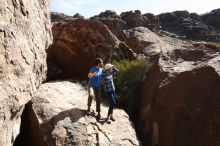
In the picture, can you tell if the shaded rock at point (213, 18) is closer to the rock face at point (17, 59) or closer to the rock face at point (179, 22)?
the rock face at point (179, 22)

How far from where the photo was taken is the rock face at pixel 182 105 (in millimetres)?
10242

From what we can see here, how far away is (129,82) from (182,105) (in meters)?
3.20

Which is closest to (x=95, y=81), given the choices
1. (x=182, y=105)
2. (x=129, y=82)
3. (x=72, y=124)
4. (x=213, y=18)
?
(x=72, y=124)

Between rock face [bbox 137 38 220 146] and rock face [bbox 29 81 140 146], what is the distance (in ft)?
2.79

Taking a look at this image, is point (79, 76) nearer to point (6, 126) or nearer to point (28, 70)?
point (28, 70)

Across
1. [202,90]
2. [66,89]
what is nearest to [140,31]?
[66,89]

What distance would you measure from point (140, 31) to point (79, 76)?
6278mm

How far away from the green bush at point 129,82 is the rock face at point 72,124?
3.74 ft

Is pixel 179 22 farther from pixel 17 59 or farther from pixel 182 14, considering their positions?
pixel 17 59

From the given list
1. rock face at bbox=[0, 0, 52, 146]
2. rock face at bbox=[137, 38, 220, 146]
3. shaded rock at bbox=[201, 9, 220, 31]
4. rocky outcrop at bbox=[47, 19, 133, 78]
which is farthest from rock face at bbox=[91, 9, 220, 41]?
rock face at bbox=[0, 0, 52, 146]

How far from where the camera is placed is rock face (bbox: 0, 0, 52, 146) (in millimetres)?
8375

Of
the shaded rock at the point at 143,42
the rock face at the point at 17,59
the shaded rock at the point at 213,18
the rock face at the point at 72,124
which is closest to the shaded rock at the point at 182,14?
the shaded rock at the point at 213,18

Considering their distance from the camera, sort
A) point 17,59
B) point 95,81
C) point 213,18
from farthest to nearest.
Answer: point 213,18 → point 95,81 → point 17,59

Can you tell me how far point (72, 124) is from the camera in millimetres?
10156
